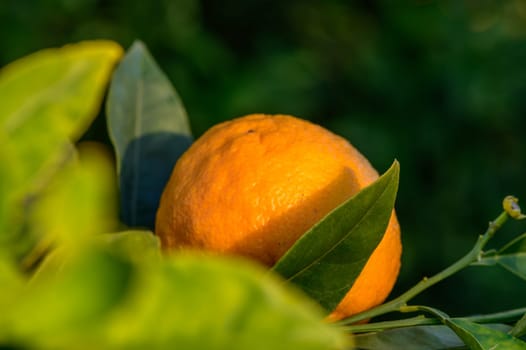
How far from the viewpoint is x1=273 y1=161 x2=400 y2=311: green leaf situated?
19.9 inches

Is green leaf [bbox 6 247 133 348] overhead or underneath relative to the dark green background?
overhead

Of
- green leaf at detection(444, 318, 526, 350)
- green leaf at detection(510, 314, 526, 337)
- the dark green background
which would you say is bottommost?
the dark green background

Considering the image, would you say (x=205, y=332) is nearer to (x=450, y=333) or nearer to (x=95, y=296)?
(x=95, y=296)

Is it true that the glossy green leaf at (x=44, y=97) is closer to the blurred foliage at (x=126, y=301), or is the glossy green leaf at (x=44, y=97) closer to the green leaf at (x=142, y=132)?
the blurred foliage at (x=126, y=301)

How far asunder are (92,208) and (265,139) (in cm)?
35

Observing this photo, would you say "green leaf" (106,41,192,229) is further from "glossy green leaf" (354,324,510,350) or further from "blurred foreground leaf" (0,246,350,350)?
"blurred foreground leaf" (0,246,350,350)

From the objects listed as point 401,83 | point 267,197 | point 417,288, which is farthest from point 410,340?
point 401,83

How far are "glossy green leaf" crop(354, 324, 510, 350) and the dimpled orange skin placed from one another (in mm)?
22

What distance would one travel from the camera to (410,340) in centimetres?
58

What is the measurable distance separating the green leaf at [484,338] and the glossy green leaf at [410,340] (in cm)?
5

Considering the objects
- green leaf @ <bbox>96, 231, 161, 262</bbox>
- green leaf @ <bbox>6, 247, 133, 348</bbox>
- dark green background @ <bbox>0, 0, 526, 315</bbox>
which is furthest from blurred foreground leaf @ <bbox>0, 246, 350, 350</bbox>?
dark green background @ <bbox>0, 0, 526, 315</bbox>

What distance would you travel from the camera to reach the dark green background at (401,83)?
6.61ft

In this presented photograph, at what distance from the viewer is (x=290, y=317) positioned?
0.77 feet

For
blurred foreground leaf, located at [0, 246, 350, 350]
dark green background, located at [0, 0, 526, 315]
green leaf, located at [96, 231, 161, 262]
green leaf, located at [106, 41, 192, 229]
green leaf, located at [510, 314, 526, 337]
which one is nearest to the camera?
blurred foreground leaf, located at [0, 246, 350, 350]
